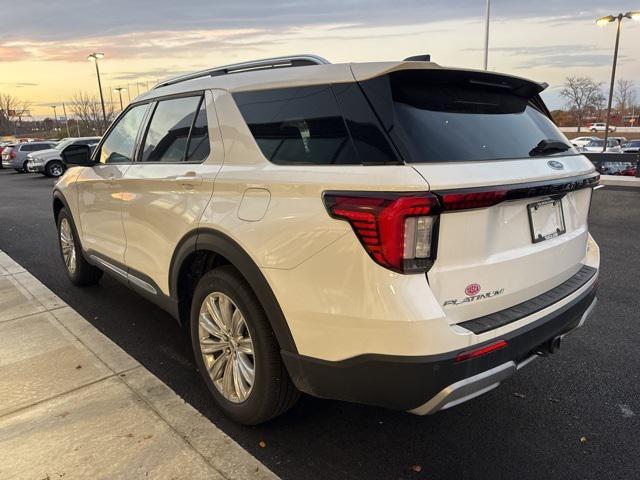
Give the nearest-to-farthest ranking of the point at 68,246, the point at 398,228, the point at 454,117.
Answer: the point at 398,228 < the point at 454,117 < the point at 68,246

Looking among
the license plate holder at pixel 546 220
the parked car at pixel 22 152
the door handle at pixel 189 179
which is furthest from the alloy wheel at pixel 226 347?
the parked car at pixel 22 152

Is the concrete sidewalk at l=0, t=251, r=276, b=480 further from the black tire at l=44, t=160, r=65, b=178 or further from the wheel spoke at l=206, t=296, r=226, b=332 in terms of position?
the black tire at l=44, t=160, r=65, b=178

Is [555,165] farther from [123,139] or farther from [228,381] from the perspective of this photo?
[123,139]

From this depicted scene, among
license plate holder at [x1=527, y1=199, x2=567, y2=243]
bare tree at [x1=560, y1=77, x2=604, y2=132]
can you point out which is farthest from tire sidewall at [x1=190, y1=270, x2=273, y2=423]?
bare tree at [x1=560, y1=77, x2=604, y2=132]

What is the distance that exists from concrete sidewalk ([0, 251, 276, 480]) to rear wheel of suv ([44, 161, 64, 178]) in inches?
817

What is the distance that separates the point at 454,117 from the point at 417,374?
3.90 feet

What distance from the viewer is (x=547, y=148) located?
8.66ft

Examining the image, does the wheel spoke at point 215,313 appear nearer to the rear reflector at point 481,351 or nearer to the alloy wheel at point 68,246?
the rear reflector at point 481,351

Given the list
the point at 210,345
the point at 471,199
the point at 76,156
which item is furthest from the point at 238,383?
the point at 76,156

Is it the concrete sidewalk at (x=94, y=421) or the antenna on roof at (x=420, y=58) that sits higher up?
the antenna on roof at (x=420, y=58)

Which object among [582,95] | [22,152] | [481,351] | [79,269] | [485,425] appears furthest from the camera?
[582,95]

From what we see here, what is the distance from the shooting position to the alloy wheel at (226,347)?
8.91 feet

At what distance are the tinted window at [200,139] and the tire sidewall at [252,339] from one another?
71 cm

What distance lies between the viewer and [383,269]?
1.99 m
